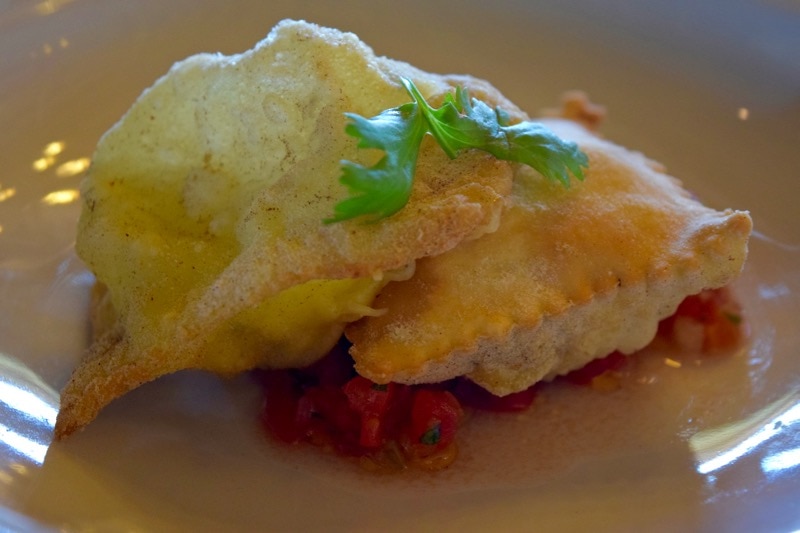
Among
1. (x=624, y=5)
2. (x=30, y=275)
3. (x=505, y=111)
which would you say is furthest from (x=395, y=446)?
(x=624, y=5)

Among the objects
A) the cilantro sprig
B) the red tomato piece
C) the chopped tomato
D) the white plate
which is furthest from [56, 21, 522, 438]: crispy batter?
the chopped tomato

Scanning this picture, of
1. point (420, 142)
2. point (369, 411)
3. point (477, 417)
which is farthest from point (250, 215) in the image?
point (477, 417)

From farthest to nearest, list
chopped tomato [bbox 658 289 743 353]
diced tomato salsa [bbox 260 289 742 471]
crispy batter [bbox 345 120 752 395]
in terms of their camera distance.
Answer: chopped tomato [bbox 658 289 743 353]
diced tomato salsa [bbox 260 289 742 471]
crispy batter [bbox 345 120 752 395]

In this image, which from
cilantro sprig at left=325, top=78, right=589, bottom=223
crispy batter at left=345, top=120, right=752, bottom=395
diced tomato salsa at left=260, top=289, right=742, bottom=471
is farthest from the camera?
diced tomato salsa at left=260, top=289, right=742, bottom=471

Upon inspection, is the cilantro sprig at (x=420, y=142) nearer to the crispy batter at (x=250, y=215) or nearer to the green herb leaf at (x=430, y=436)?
the crispy batter at (x=250, y=215)

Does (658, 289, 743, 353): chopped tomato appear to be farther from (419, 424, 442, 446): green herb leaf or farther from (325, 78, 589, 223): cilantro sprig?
(419, 424, 442, 446): green herb leaf

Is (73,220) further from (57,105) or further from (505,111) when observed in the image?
(505,111)

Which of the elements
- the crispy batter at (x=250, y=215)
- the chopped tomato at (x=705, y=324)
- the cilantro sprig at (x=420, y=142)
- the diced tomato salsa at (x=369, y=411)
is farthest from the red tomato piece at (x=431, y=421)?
the chopped tomato at (x=705, y=324)
